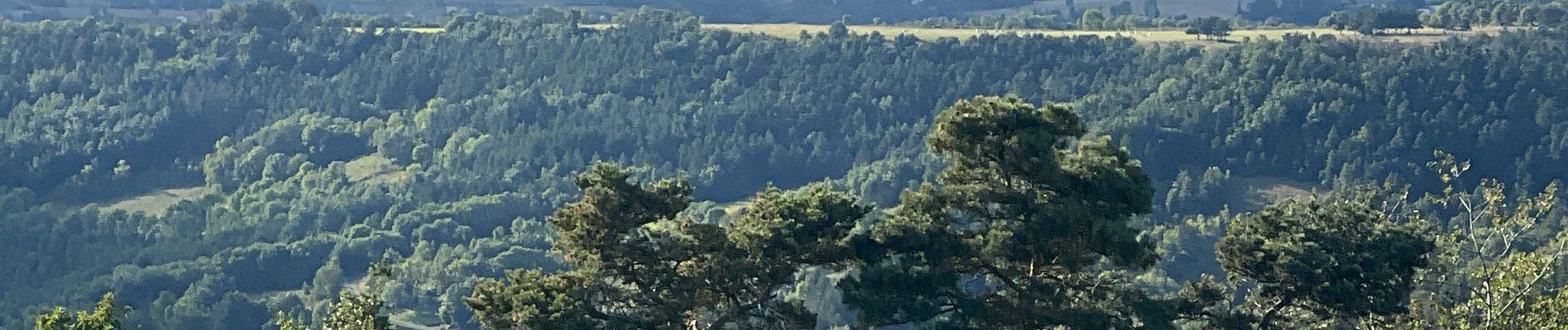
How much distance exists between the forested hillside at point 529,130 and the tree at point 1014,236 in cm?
6145

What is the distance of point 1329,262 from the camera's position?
130ft

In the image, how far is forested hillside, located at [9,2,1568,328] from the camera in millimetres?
127625

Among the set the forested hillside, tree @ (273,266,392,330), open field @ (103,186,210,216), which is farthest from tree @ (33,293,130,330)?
open field @ (103,186,210,216)

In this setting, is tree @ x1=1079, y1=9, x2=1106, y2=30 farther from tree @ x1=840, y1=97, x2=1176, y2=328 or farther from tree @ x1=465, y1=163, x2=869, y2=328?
tree @ x1=465, y1=163, x2=869, y2=328

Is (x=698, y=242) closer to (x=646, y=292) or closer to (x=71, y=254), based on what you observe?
(x=646, y=292)

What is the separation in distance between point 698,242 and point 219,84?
13734cm

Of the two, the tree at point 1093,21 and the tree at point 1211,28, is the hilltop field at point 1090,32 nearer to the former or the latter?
the tree at point 1211,28

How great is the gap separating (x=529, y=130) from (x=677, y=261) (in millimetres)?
127000

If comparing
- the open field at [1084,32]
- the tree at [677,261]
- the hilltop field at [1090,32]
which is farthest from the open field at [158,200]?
the tree at [677,261]

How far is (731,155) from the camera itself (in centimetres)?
15712

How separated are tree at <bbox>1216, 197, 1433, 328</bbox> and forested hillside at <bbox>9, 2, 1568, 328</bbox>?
61.2m

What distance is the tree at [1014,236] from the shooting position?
130 ft

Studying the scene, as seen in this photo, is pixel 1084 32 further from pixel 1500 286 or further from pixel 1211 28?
pixel 1500 286

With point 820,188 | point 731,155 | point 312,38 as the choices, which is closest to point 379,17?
point 312,38
